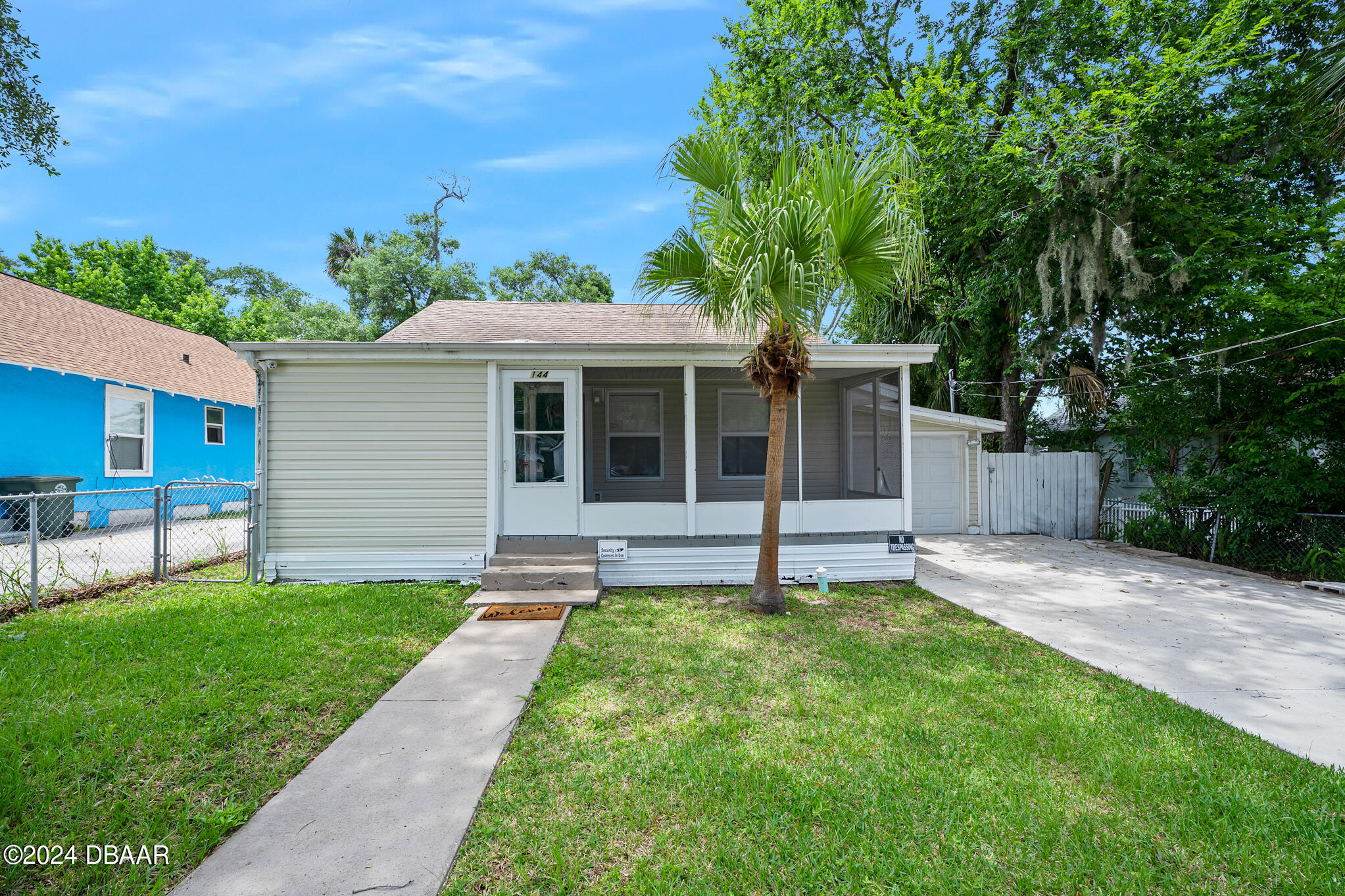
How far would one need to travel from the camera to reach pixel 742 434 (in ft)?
28.4

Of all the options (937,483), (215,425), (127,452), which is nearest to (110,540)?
(127,452)

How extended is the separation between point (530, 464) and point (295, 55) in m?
7.77

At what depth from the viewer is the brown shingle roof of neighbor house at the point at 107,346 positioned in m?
10.0

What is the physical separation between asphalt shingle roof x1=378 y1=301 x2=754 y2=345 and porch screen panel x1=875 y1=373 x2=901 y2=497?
2348 mm

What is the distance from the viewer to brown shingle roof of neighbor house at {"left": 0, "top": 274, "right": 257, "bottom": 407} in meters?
10.0

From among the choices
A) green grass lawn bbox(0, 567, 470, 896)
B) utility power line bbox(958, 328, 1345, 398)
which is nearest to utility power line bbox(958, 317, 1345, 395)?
utility power line bbox(958, 328, 1345, 398)

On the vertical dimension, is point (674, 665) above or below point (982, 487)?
below

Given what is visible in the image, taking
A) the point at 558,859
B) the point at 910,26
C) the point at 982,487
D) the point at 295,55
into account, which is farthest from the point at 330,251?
the point at 558,859

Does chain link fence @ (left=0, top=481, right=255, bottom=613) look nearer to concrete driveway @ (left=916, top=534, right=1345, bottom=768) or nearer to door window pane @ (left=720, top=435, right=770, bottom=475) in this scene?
door window pane @ (left=720, top=435, right=770, bottom=475)

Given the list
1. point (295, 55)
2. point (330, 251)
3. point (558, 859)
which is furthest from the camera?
point (330, 251)

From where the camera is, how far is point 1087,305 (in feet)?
31.2

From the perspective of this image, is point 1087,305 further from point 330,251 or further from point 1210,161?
point 330,251

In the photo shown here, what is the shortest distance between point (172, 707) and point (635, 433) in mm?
6146

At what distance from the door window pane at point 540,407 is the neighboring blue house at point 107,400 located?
356 inches
